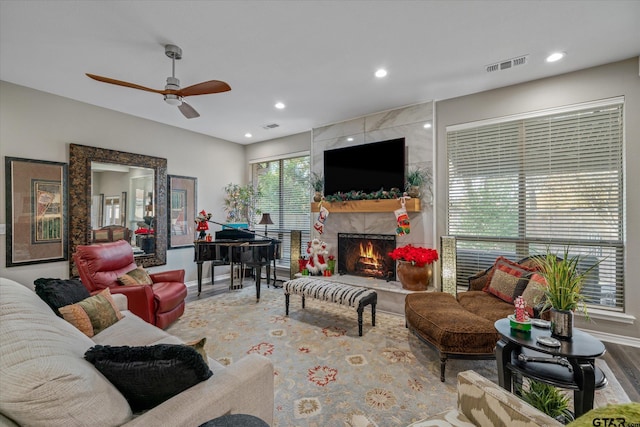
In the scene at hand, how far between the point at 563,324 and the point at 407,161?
2.80 m

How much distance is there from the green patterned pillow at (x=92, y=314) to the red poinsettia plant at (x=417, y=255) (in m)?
3.12

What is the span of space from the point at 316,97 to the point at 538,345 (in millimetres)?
3470

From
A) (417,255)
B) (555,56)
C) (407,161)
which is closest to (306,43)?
(407,161)

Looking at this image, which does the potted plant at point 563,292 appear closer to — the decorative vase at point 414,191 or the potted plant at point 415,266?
the potted plant at point 415,266

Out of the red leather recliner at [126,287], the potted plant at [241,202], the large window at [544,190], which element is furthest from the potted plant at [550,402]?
the potted plant at [241,202]

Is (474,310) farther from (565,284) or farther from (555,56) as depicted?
(555,56)

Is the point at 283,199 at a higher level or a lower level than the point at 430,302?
higher

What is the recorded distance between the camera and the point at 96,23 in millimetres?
2316

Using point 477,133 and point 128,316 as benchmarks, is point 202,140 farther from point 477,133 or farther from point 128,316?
point 477,133

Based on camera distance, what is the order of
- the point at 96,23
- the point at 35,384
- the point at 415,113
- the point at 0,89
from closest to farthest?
the point at 35,384, the point at 96,23, the point at 0,89, the point at 415,113

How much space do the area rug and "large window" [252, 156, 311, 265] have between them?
6.21 feet

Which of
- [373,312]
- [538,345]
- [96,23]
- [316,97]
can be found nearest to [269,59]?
[316,97]

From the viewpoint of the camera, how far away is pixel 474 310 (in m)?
2.63

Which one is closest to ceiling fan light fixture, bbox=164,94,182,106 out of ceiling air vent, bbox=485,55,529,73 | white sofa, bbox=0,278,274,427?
white sofa, bbox=0,278,274,427
